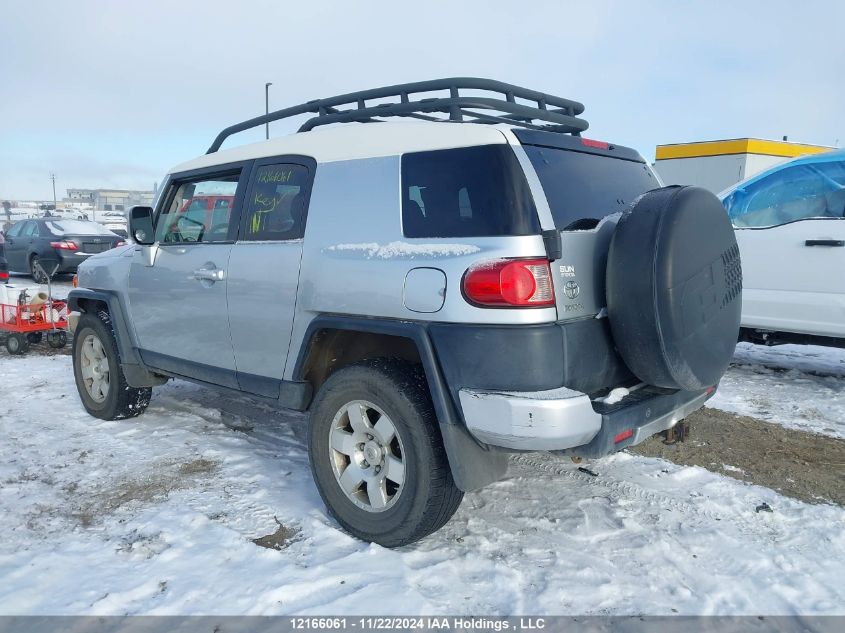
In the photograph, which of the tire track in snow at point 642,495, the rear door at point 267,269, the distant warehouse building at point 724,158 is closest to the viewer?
the tire track in snow at point 642,495

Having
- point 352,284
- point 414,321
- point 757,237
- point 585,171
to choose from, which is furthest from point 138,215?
point 757,237

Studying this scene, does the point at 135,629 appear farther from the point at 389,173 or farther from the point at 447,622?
the point at 389,173

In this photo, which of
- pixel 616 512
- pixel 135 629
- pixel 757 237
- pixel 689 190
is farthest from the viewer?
pixel 757 237

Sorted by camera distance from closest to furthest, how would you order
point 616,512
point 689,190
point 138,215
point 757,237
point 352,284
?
point 689,190
point 352,284
point 616,512
point 138,215
point 757,237

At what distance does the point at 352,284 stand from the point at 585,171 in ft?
4.07

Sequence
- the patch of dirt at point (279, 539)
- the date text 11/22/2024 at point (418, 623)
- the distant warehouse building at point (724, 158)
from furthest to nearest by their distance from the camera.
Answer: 1. the distant warehouse building at point (724, 158)
2. the patch of dirt at point (279, 539)
3. the date text 11/22/2024 at point (418, 623)

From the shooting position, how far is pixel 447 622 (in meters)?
2.49

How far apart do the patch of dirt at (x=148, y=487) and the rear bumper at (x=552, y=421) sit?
6.74 feet

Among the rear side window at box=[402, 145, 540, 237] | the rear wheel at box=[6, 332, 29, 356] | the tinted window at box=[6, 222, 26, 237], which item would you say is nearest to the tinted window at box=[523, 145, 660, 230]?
the rear side window at box=[402, 145, 540, 237]

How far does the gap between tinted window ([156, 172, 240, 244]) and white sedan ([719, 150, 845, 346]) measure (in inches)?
176

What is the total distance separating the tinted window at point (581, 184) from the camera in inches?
110

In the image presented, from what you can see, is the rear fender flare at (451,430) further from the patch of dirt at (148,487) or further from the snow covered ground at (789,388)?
the snow covered ground at (789,388)

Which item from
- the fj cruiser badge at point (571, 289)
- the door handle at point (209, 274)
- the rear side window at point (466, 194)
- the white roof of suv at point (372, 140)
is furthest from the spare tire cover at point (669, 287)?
the door handle at point (209, 274)

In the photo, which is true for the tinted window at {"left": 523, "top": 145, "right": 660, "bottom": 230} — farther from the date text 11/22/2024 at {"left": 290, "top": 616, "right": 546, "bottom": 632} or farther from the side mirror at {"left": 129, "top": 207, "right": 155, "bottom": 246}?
the side mirror at {"left": 129, "top": 207, "right": 155, "bottom": 246}
